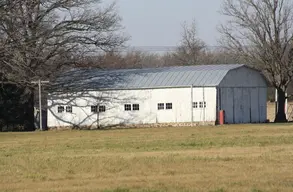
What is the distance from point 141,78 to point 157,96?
2.88 metres

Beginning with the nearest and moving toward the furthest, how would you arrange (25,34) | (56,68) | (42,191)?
(42,191), (25,34), (56,68)

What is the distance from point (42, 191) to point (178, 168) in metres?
5.27

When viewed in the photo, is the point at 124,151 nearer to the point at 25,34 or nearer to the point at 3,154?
Result: the point at 3,154

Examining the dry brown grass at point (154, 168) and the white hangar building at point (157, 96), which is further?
the white hangar building at point (157, 96)

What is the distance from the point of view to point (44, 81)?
5706 cm

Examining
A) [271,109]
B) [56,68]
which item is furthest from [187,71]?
[271,109]

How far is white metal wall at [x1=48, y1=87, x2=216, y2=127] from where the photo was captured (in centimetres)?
5616

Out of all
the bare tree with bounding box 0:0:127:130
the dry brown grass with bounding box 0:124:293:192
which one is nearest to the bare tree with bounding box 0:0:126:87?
the bare tree with bounding box 0:0:127:130

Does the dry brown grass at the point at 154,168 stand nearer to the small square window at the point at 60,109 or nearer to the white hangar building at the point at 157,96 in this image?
the white hangar building at the point at 157,96

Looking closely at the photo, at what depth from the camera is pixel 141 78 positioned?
2355 inches

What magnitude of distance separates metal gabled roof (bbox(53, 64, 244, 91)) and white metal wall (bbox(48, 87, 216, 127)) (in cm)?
54

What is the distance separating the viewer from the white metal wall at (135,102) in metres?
56.2

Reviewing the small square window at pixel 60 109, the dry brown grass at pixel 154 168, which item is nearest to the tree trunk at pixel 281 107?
the small square window at pixel 60 109

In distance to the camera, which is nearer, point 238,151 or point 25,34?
point 238,151
